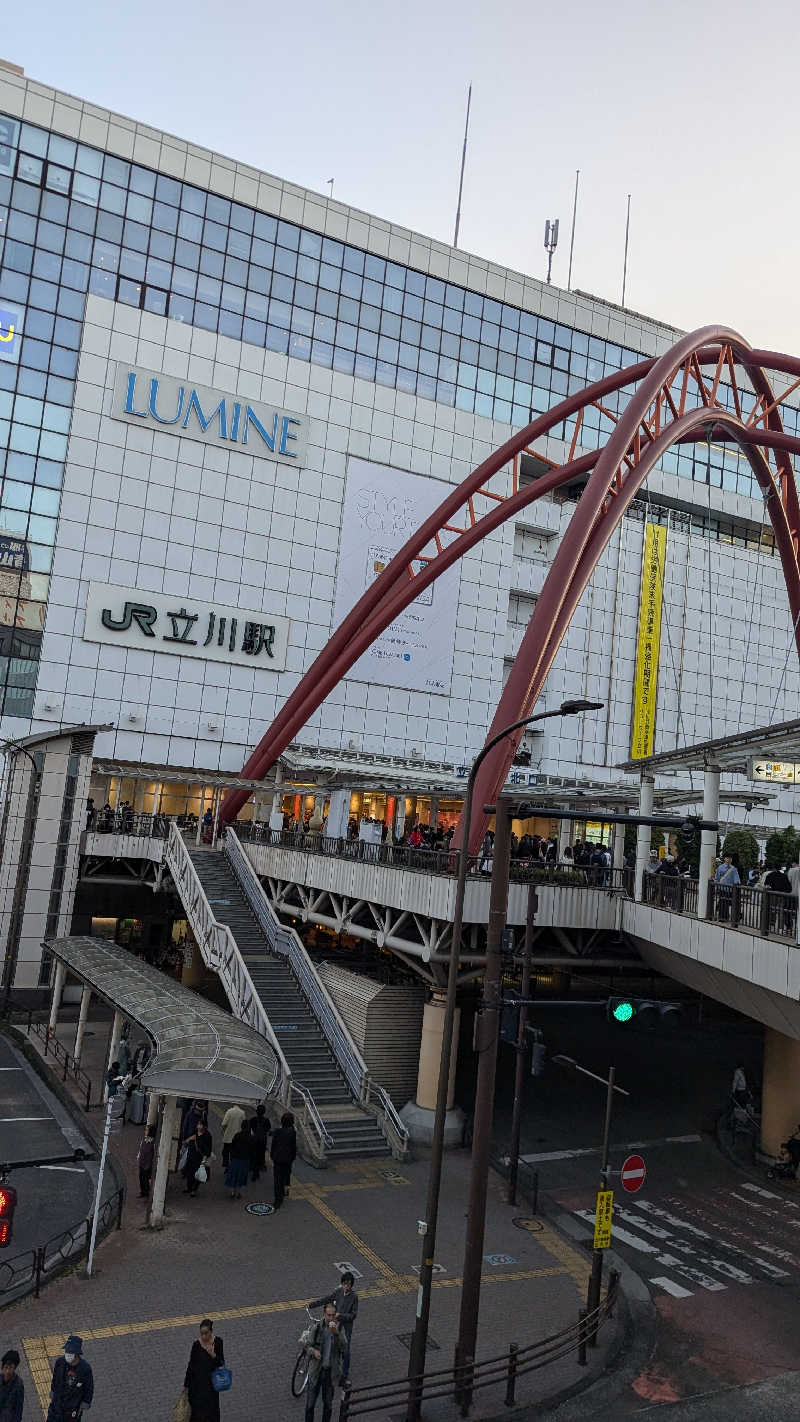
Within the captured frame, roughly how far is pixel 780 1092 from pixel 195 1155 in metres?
15.0

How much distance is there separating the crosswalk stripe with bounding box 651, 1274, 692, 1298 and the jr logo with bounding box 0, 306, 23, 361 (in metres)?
49.0

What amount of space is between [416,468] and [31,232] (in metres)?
24.2

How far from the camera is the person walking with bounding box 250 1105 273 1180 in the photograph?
20.7 meters

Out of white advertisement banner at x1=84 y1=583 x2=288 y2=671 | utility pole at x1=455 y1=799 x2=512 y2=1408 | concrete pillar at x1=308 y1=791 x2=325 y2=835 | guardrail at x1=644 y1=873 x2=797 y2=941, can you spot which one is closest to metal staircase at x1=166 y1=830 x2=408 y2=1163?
guardrail at x1=644 y1=873 x2=797 y2=941

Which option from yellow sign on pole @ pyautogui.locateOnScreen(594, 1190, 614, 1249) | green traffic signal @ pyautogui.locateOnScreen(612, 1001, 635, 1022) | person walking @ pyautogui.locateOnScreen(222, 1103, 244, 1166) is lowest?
person walking @ pyautogui.locateOnScreen(222, 1103, 244, 1166)

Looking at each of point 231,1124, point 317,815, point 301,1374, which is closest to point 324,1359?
point 301,1374

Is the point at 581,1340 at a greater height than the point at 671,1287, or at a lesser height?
greater

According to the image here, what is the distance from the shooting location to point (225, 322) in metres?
54.6

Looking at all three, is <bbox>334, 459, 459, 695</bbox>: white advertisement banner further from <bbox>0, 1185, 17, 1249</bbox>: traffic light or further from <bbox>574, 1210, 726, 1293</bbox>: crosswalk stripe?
<bbox>0, 1185, 17, 1249</bbox>: traffic light

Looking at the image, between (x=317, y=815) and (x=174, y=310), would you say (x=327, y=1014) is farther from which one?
(x=174, y=310)

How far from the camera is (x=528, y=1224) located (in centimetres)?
2031

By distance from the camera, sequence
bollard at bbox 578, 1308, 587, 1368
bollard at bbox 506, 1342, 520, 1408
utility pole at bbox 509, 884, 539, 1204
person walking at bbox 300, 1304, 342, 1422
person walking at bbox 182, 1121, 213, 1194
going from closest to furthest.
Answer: person walking at bbox 300, 1304, 342, 1422 → bollard at bbox 506, 1342, 520, 1408 → bollard at bbox 578, 1308, 587, 1368 → person walking at bbox 182, 1121, 213, 1194 → utility pole at bbox 509, 884, 539, 1204

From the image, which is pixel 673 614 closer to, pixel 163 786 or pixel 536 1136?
pixel 163 786

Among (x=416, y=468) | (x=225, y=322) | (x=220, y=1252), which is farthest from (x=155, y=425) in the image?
(x=220, y=1252)
